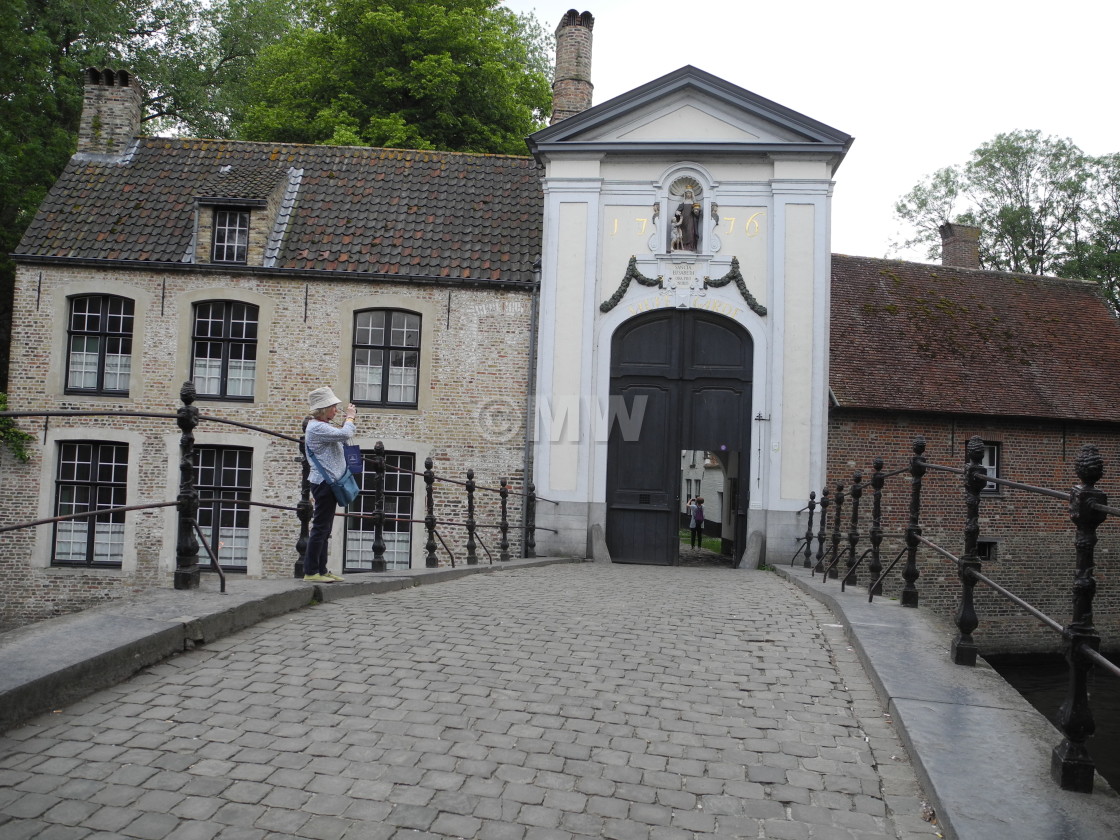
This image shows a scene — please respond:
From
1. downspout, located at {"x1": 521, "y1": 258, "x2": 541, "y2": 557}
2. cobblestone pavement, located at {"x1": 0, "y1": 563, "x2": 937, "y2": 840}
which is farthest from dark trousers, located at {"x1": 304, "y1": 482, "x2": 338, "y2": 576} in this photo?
downspout, located at {"x1": 521, "y1": 258, "x2": 541, "y2": 557}

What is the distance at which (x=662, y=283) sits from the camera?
14.0 m

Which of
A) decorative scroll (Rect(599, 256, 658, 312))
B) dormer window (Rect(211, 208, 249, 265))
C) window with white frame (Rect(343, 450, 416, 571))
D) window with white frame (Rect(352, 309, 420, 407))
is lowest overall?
window with white frame (Rect(343, 450, 416, 571))

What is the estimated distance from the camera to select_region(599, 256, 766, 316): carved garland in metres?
13.8

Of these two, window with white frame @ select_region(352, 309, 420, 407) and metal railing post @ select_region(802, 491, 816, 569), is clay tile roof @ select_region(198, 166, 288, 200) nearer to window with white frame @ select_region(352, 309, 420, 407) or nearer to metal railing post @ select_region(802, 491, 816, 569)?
window with white frame @ select_region(352, 309, 420, 407)

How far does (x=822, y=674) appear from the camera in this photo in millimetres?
4605

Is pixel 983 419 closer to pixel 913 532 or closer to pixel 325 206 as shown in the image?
pixel 913 532

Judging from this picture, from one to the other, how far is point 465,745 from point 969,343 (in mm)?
18068

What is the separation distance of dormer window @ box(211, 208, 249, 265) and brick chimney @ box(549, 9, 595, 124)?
6.24 m

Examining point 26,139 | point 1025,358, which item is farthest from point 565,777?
point 26,139

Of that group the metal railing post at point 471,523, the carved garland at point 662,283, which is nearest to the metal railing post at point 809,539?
the carved garland at point 662,283

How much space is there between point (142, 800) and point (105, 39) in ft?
81.5

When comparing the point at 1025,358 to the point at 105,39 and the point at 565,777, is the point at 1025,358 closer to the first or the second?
the point at 565,777

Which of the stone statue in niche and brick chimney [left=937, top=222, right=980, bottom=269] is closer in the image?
the stone statue in niche

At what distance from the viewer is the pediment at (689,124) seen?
13.7m
